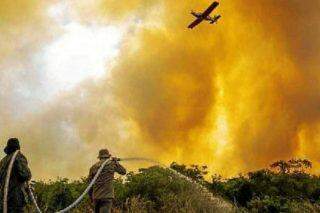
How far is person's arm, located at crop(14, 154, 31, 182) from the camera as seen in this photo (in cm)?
1277

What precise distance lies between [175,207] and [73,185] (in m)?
11.7

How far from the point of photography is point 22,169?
12.8 m

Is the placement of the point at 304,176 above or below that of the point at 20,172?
above

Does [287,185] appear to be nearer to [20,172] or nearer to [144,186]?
[144,186]

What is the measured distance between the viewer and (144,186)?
31.2m

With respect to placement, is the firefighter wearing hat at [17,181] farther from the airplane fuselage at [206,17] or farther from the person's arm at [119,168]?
the airplane fuselage at [206,17]

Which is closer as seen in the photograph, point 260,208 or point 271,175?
point 260,208

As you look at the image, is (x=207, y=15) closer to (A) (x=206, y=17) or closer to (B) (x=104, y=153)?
(A) (x=206, y=17)

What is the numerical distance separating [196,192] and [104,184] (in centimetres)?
985

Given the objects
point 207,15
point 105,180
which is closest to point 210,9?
point 207,15

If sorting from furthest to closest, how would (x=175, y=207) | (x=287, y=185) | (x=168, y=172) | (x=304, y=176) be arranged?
(x=304, y=176)
(x=287, y=185)
(x=168, y=172)
(x=175, y=207)

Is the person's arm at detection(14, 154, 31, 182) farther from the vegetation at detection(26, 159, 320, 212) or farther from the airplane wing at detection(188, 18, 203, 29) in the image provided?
the airplane wing at detection(188, 18, 203, 29)

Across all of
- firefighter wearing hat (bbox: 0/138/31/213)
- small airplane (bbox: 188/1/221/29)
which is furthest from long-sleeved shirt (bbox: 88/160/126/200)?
small airplane (bbox: 188/1/221/29)

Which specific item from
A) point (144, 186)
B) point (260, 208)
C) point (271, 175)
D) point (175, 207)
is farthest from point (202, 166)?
point (175, 207)
